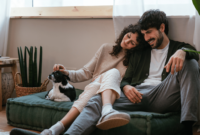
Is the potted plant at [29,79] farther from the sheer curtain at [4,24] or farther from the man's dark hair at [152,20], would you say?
the man's dark hair at [152,20]

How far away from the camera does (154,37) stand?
167cm

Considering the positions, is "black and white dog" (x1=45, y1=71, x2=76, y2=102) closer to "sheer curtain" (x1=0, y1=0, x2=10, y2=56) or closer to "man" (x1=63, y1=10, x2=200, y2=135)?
"man" (x1=63, y1=10, x2=200, y2=135)

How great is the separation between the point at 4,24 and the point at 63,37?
0.79 metres

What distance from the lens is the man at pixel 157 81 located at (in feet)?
4.05

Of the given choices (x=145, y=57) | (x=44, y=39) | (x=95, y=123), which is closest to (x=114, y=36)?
(x=145, y=57)

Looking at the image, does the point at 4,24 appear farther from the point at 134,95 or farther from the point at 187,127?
the point at 187,127

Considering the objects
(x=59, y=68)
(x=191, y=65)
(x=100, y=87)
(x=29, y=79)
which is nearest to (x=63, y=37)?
(x=29, y=79)

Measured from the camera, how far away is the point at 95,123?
1203mm

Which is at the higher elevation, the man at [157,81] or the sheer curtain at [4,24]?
the sheer curtain at [4,24]

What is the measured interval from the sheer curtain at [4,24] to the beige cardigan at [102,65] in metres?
1.23

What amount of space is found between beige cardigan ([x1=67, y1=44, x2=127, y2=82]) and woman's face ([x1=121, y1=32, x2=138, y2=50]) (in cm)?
16

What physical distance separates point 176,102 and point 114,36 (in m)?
1.04

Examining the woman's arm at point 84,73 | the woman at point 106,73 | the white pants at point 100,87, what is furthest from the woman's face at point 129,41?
the white pants at point 100,87

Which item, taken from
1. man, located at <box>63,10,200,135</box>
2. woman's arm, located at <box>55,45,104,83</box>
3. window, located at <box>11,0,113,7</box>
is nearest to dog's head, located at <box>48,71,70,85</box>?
woman's arm, located at <box>55,45,104,83</box>
